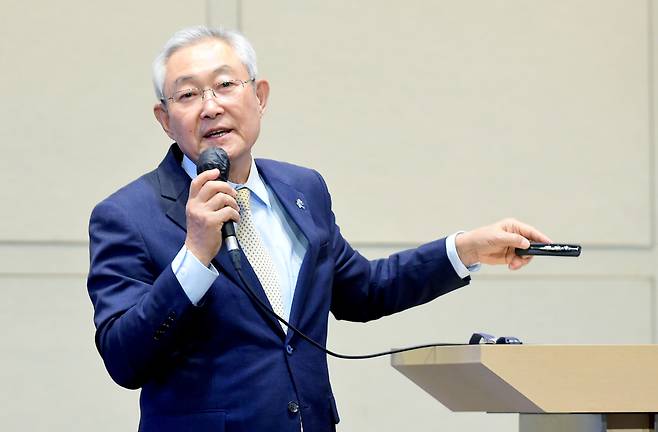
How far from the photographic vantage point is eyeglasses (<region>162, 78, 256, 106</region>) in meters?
2.19

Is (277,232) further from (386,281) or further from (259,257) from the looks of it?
(386,281)

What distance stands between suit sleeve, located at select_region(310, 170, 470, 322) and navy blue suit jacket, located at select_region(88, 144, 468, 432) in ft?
0.69

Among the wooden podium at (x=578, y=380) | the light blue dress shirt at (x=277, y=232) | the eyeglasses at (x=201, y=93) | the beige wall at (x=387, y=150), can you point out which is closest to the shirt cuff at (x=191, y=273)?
the light blue dress shirt at (x=277, y=232)

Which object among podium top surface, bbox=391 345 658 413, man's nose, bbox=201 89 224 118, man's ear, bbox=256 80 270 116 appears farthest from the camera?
man's ear, bbox=256 80 270 116

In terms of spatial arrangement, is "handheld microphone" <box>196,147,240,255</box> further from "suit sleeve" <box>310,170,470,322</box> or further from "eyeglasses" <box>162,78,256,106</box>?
"suit sleeve" <box>310,170,470,322</box>

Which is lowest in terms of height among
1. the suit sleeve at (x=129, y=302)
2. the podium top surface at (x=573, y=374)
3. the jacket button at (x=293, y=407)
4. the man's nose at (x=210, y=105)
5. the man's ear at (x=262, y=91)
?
the jacket button at (x=293, y=407)

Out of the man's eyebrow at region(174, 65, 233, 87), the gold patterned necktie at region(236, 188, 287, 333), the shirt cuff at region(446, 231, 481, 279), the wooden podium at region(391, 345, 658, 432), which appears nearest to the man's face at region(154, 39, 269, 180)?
the man's eyebrow at region(174, 65, 233, 87)

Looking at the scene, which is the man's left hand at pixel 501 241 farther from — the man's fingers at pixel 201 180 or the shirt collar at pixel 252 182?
the man's fingers at pixel 201 180

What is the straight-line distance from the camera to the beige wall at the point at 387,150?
351 cm

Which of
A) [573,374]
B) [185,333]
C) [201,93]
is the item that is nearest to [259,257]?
[185,333]

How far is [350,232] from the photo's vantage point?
12.1ft

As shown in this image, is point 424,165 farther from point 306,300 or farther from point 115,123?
point 306,300

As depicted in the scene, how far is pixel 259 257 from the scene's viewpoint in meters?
2.14

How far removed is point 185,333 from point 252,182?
1.21 ft
